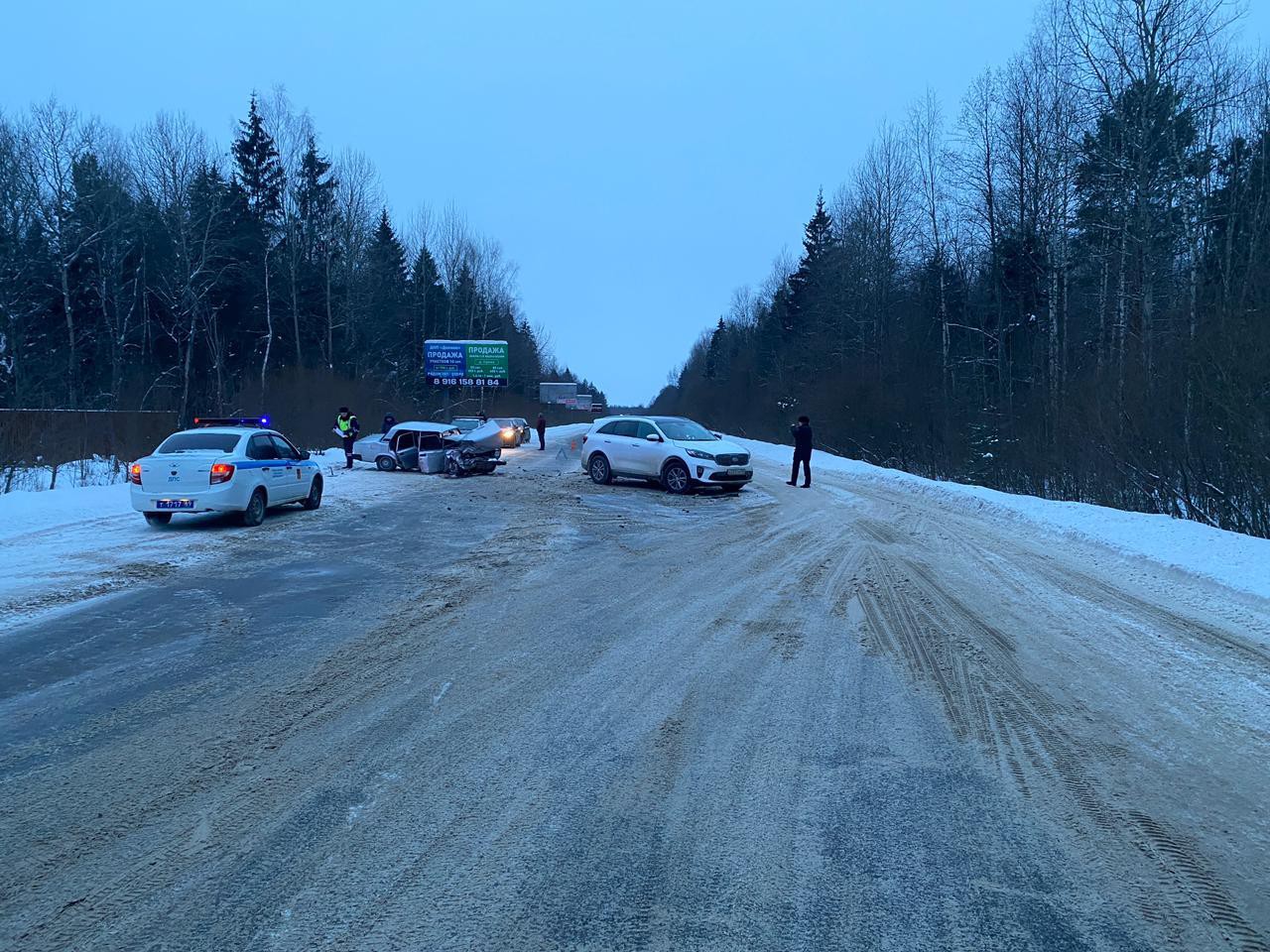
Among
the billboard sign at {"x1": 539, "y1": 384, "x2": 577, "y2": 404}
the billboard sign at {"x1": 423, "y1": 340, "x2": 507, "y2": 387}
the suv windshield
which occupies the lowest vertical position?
the suv windshield

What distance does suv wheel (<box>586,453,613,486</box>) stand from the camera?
73.2 feet

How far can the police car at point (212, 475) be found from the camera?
13.5m

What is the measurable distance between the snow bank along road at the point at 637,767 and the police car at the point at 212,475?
4402 millimetres

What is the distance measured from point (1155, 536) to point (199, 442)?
15.6m

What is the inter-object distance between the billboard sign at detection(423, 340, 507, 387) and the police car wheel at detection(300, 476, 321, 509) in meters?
34.0

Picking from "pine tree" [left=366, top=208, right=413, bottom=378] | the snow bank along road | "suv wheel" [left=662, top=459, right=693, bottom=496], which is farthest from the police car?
"pine tree" [left=366, top=208, right=413, bottom=378]

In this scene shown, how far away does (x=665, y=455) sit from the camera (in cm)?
2045

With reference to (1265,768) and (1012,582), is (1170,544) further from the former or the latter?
(1265,768)

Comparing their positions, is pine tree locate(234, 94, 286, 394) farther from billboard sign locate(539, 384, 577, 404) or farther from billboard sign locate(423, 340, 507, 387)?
billboard sign locate(539, 384, 577, 404)

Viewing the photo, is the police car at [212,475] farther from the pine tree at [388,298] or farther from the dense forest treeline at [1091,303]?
the pine tree at [388,298]

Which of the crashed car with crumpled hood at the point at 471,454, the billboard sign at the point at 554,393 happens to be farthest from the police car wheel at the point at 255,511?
the billboard sign at the point at 554,393

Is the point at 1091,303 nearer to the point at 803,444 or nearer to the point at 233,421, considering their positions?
the point at 803,444

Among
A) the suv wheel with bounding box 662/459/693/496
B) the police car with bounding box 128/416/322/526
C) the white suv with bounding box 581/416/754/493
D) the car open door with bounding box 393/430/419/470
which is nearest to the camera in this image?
the police car with bounding box 128/416/322/526

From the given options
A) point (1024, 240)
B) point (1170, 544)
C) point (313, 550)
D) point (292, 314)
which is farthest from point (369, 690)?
point (292, 314)
